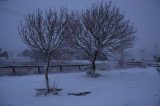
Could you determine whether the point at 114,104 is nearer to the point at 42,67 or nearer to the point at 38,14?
the point at 38,14

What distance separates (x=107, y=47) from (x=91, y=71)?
278cm

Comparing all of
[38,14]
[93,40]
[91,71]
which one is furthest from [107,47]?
[38,14]

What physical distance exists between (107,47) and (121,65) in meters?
14.7

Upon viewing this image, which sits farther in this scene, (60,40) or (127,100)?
(60,40)

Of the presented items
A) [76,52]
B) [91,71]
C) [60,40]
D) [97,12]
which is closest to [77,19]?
[97,12]

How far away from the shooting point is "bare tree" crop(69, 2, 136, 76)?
58.9 feet

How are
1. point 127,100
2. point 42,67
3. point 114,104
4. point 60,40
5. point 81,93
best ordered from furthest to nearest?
point 42,67
point 60,40
point 81,93
point 127,100
point 114,104

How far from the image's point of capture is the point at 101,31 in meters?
18.0

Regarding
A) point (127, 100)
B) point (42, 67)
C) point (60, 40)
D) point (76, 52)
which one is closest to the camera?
point (127, 100)

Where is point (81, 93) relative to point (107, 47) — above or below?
below

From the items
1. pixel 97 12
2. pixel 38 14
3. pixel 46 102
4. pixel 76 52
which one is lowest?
pixel 46 102

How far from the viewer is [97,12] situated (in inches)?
717

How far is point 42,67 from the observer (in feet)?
83.9

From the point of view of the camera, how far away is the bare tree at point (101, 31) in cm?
1795
